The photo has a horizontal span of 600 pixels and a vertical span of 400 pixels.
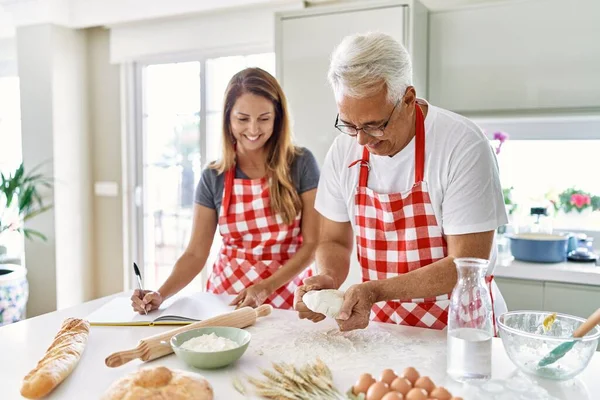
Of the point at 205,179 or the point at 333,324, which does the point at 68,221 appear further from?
the point at 333,324

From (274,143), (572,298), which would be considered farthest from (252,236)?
(572,298)

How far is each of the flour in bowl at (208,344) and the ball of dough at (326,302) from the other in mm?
191

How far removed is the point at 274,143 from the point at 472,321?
1.05 m

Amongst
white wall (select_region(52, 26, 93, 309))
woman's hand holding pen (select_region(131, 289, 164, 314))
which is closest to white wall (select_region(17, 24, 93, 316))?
white wall (select_region(52, 26, 93, 309))

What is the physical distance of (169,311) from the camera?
4.82ft

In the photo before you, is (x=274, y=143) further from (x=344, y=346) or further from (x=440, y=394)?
(x=440, y=394)

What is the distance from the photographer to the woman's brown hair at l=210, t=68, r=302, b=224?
1.80 metres

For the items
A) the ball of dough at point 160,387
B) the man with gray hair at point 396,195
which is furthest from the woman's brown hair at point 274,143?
the ball of dough at point 160,387

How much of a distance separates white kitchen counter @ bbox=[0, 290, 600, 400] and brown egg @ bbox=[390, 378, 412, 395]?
0.14 metres

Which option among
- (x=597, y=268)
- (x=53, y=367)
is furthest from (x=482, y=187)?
(x=597, y=268)

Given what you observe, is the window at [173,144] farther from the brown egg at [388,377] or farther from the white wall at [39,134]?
the brown egg at [388,377]

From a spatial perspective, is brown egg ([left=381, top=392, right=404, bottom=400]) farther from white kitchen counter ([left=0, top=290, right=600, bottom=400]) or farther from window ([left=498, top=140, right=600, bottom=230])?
window ([left=498, top=140, right=600, bottom=230])

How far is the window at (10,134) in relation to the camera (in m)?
4.16

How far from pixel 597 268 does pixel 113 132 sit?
293cm
